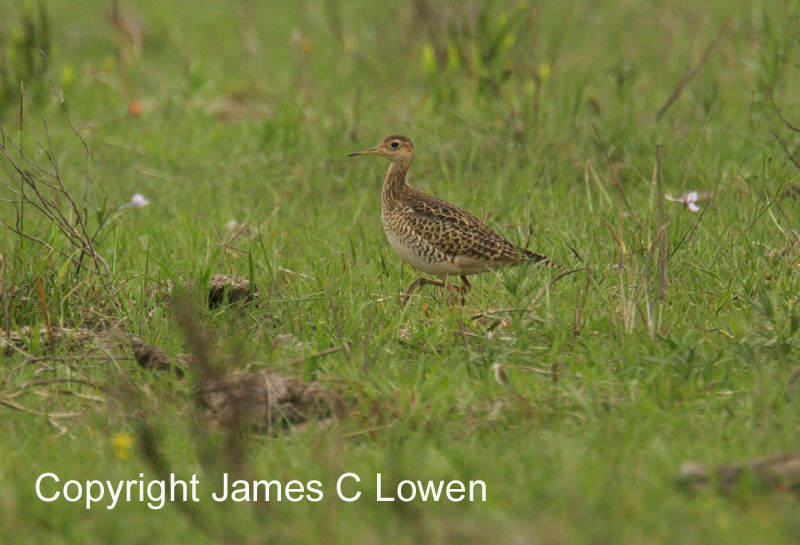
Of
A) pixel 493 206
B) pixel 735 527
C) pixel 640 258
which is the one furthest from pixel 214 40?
pixel 735 527

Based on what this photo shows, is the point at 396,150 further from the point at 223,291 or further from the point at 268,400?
the point at 268,400

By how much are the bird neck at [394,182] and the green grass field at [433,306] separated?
0.37 m

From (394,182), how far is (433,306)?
1343mm

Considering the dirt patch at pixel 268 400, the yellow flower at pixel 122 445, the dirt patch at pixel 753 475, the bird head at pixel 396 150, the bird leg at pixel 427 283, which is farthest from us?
the bird head at pixel 396 150

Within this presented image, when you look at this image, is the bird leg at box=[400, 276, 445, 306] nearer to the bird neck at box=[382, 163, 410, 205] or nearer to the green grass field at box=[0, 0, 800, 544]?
the green grass field at box=[0, 0, 800, 544]

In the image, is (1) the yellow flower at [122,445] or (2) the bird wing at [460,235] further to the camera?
(2) the bird wing at [460,235]

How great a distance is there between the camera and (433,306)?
16.5ft

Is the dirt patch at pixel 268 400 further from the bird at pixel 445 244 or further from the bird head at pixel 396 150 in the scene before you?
the bird head at pixel 396 150

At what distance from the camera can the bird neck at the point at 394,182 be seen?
6039mm

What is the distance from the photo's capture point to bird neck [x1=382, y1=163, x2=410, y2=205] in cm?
604

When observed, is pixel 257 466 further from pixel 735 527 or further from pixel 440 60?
pixel 440 60

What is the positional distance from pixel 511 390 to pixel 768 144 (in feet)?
12.4

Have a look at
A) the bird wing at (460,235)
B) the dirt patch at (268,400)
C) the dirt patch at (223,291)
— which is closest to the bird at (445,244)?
the bird wing at (460,235)

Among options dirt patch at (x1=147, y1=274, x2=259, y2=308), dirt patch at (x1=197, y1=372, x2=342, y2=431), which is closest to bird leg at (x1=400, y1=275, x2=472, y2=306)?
dirt patch at (x1=147, y1=274, x2=259, y2=308)
